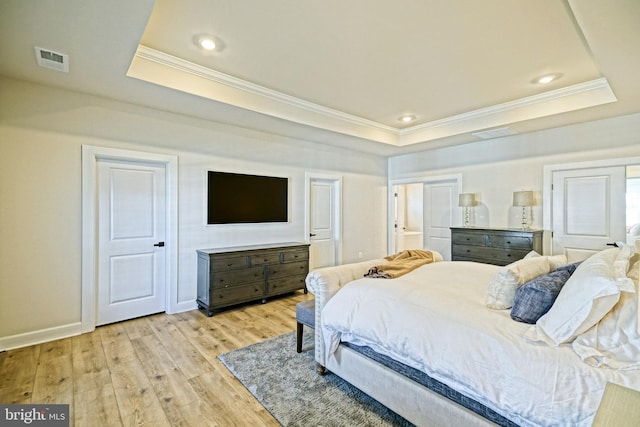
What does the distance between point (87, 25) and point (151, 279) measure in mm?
2759

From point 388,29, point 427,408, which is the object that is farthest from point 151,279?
point 388,29

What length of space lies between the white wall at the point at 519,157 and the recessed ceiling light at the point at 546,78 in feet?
4.23

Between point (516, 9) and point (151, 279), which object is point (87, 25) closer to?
point (151, 279)

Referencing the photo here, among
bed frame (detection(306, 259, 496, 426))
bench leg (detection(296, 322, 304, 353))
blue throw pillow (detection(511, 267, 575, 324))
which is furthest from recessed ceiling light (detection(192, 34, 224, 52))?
blue throw pillow (detection(511, 267, 575, 324))

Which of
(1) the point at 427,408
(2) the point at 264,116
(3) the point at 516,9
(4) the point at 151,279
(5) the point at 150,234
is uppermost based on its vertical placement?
(3) the point at 516,9

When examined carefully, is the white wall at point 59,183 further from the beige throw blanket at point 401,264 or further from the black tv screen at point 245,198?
the beige throw blanket at point 401,264

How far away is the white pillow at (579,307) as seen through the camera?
1.30 metres

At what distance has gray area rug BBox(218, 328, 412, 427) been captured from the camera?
1.94 metres

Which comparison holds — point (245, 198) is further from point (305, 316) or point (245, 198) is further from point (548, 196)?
point (548, 196)

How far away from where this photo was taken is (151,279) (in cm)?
377

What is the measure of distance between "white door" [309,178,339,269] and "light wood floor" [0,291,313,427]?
2000 mm

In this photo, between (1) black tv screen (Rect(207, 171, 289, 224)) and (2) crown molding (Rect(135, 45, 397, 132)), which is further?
(1) black tv screen (Rect(207, 171, 289, 224))

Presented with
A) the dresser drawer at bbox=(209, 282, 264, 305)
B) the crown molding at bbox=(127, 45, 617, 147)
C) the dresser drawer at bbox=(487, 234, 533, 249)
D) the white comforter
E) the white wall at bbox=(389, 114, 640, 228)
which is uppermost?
the crown molding at bbox=(127, 45, 617, 147)

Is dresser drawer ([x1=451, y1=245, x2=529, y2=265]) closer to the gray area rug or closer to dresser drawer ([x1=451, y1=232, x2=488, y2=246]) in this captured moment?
dresser drawer ([x1=451, y1=232, x2=488, y2=246])
